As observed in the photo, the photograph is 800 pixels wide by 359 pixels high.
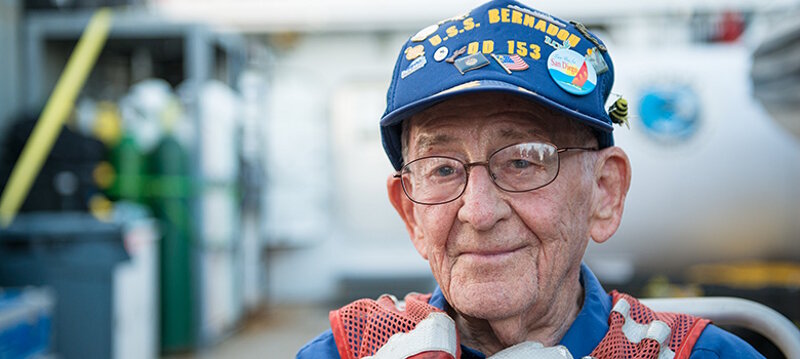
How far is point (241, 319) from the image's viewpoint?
21.2 feet

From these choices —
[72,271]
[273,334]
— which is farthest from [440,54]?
[273,334]

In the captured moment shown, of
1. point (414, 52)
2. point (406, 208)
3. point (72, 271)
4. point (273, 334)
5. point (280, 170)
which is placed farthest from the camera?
point (280, 170)

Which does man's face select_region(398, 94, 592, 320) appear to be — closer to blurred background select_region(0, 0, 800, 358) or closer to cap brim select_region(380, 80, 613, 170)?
cap brim select_region(380, 80, 613, 170)

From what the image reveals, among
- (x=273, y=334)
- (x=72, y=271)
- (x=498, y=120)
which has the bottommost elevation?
(x=273, y=334)

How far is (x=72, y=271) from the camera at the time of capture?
4148 mm

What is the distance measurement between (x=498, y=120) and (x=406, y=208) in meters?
0.30

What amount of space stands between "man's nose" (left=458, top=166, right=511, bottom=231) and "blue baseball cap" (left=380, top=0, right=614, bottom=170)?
14 centimetres

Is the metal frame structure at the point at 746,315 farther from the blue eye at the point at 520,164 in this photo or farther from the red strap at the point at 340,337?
the red strap at the point at 340,337

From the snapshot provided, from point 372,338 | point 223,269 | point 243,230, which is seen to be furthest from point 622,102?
point 243,230

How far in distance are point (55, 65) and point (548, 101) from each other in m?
5.99

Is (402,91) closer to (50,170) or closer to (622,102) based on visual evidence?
(622,102)

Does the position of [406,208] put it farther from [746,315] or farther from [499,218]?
[746,315]

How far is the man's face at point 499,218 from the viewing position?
1068 millimetres

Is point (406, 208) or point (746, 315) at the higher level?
point (406, 208)
